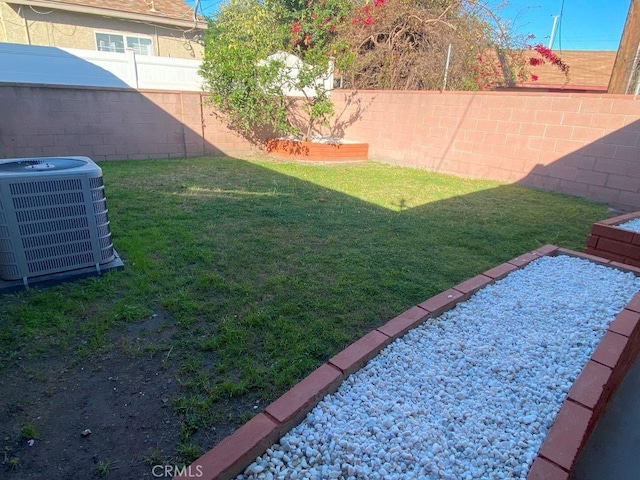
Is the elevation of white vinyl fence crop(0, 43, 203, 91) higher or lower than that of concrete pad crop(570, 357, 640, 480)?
higher

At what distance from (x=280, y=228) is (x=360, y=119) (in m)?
6.36

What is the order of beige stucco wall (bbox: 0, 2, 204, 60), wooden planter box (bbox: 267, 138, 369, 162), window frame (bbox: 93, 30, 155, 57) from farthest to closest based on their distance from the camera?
1. window frame (bbox: 93, 30, 155, 57)
2. beige stucco wall (bbox: 0, 2, 204, 60)
3. wooden planter box (bbox: 267, 138, 369, 162)

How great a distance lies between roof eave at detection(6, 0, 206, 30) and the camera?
9891 millimetres

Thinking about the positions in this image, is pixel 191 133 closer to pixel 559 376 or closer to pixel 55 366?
pixel 55 366

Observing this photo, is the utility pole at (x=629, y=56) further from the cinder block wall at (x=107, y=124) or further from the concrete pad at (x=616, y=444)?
the cinder block wall at (x=107, y=124)

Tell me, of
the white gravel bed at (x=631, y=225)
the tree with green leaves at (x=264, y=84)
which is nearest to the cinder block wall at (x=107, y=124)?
the tree with green leaves at (x=264, y=84)

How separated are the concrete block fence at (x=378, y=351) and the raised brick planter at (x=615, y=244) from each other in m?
1.00

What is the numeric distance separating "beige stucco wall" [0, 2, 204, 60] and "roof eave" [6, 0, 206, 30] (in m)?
0.27

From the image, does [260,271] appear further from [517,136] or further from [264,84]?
[264,84]

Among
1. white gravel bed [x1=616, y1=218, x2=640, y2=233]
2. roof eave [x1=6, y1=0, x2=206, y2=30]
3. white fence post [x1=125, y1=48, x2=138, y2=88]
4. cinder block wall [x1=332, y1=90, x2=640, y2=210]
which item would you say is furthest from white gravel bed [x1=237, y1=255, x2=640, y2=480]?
roof eave [x1=6, y1=0, x2=206, y2=30]

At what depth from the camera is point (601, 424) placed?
81.0 inches

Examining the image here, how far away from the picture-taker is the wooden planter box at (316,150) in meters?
8.74

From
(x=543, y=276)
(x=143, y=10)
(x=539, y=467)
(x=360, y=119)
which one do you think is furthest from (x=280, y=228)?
(x=143, y=10)

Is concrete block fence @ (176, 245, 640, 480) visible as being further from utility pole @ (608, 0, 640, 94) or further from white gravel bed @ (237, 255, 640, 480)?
utility pole @ (608, 0, 640, 94)
